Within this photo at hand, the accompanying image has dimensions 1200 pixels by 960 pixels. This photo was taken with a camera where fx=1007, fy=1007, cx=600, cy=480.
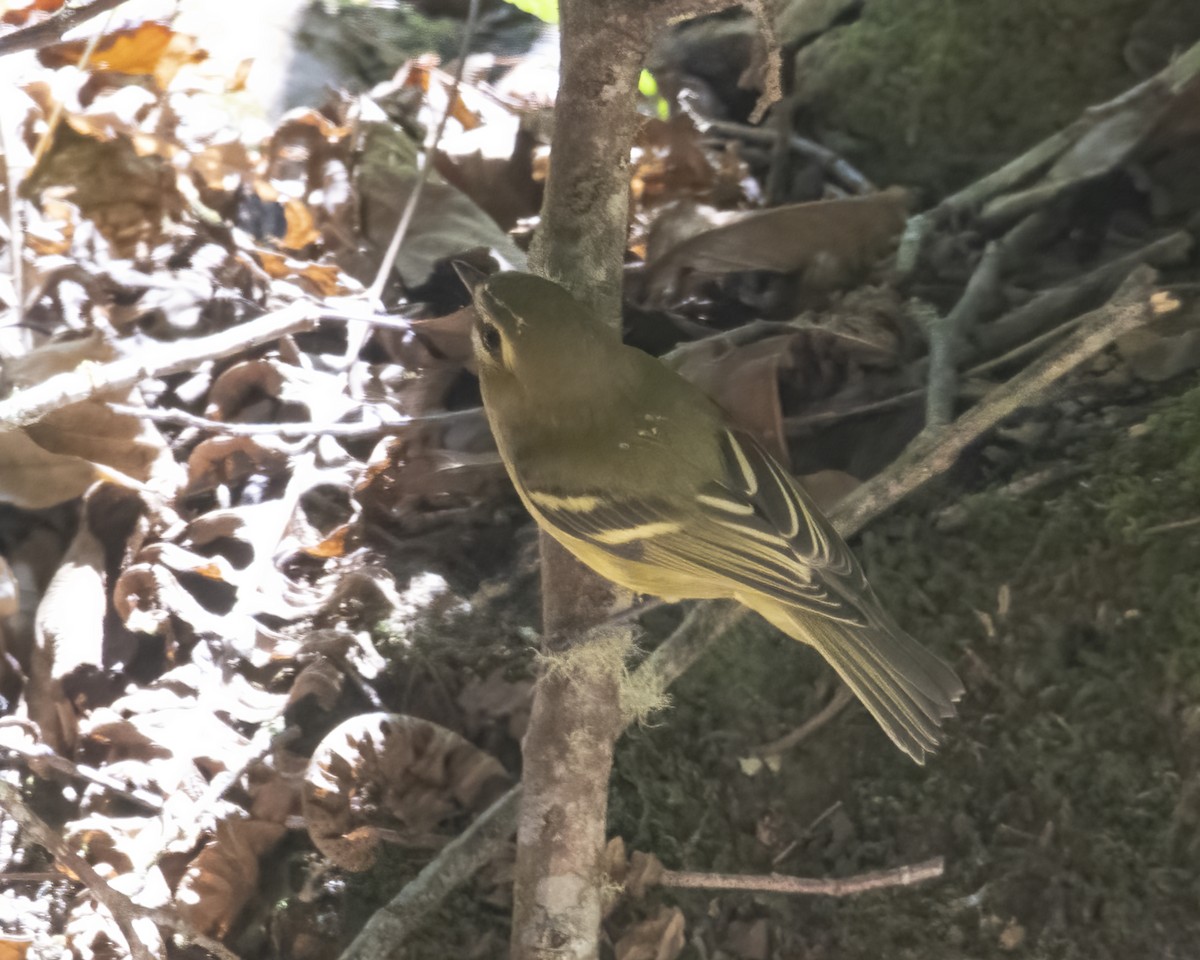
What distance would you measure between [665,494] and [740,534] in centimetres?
14

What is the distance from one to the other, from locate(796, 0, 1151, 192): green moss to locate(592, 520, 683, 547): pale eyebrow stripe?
146cm

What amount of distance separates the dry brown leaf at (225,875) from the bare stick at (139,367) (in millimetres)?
770

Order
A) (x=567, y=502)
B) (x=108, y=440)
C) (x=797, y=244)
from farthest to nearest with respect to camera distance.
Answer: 1. (x=797, y=244)
2. (x=108, y=440)
3. (x=567, y=502)

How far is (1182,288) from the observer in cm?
186

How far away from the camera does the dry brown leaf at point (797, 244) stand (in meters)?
2.24

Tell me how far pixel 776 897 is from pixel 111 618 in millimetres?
1245

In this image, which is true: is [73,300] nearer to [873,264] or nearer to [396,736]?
[396,736]

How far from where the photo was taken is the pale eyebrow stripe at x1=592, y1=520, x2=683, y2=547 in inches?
57.9

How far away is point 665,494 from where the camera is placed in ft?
5.32

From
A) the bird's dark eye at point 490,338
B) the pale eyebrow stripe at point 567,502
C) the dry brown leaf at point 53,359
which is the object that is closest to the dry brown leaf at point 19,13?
the dry brown leaf at point 53,359

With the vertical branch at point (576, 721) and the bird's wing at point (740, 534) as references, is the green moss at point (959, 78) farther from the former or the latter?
the vertical branch at point (576, 721)

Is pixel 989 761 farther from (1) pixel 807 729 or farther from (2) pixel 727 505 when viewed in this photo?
(2) pixel 727 505

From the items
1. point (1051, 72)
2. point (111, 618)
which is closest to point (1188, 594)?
point (1051, 72)

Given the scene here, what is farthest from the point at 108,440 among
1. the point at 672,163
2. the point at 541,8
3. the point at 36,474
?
the point at 541,8
